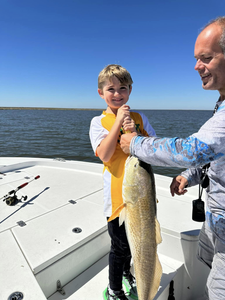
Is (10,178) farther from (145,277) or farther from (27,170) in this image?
(145,277)

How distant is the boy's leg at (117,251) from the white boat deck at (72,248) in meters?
0.49

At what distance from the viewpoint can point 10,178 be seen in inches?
181

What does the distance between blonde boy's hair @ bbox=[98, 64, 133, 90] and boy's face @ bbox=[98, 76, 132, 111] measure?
0.11ft

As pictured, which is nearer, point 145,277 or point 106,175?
point 145,277

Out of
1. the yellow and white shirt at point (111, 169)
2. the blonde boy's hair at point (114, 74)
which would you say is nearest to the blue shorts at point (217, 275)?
the yellow and white shirt at point (111, 169)

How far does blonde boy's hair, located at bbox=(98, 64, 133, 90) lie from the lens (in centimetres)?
188

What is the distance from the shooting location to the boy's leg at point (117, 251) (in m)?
1.91

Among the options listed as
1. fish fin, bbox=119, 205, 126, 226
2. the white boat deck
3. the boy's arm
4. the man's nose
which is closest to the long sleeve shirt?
the boy's arm

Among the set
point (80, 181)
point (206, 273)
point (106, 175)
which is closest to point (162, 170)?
point (80, 181)

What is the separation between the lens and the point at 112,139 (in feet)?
5.44

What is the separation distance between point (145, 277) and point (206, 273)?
1374mm

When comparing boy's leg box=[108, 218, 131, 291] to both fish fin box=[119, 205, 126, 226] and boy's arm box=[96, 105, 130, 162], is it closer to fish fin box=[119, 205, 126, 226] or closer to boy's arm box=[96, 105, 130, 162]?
fish fin box=[119, 205, 126, 226]

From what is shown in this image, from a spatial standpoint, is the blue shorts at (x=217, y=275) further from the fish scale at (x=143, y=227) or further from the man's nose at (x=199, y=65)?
the man's nose at (x=199, y=65)

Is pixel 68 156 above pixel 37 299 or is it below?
below
